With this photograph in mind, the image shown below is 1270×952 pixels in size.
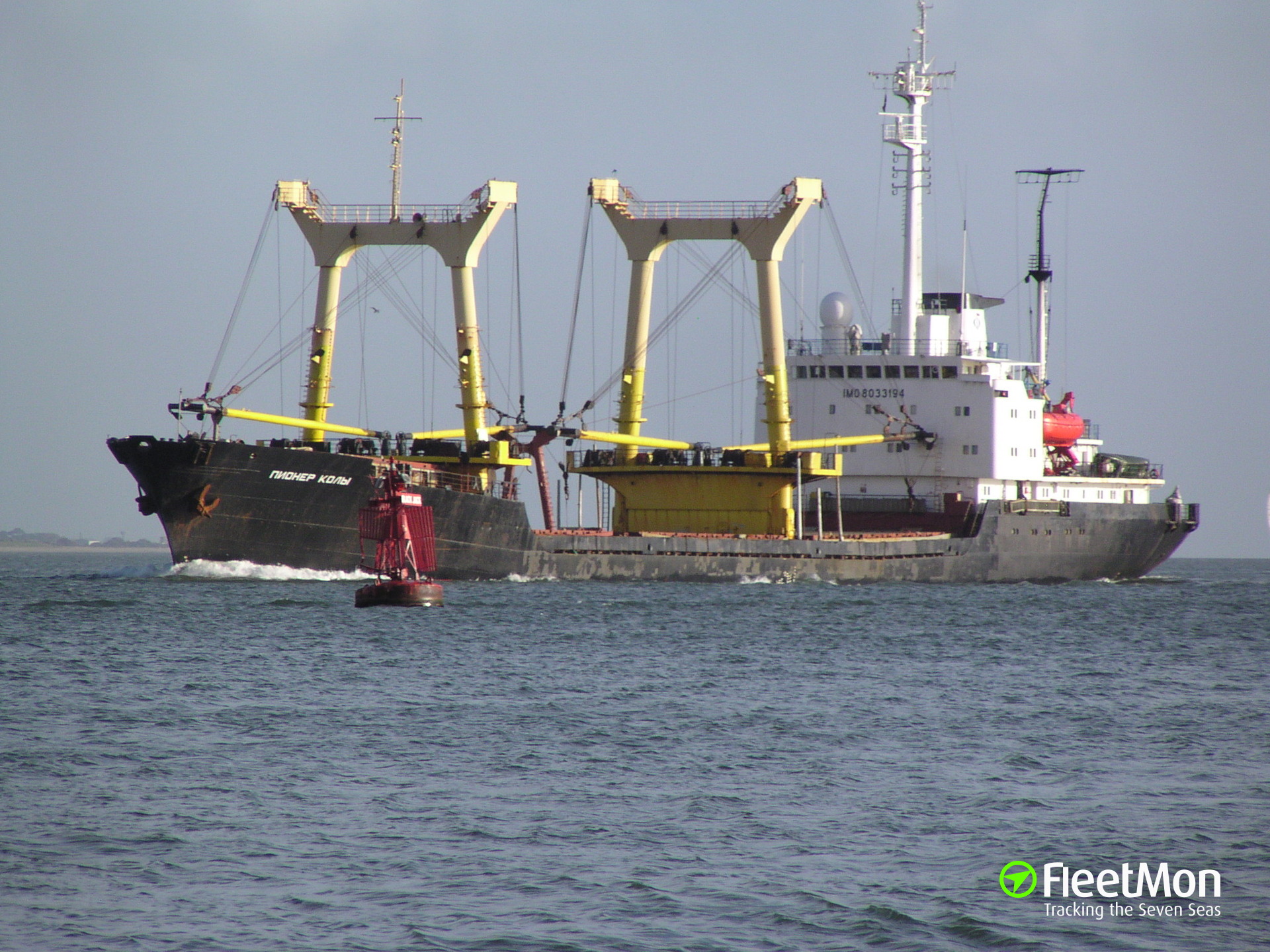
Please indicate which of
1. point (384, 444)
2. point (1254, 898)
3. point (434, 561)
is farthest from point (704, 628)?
point (1254, 898)

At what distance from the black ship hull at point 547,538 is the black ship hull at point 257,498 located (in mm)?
34

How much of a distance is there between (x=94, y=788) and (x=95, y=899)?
3.76 metres

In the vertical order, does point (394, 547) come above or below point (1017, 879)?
above

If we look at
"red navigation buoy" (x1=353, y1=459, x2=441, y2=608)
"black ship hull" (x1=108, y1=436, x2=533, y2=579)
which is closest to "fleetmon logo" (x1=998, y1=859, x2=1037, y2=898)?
"red navigation buoy" (x1=353, y1=459, x2=441, y2=608)

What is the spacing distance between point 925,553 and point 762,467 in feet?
19.9

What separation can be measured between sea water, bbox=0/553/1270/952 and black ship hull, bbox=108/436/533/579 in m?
6.24

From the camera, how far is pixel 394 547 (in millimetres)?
34375

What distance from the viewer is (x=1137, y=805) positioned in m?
15.0

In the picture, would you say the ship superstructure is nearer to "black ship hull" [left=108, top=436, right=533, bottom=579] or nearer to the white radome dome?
the white radome dome

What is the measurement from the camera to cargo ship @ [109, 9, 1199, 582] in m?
37.7

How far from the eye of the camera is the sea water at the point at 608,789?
11.4 m

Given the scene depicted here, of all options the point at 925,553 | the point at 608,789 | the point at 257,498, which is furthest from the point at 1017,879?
the point at 925,553

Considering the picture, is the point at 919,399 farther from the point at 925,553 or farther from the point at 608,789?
the point at 608,789

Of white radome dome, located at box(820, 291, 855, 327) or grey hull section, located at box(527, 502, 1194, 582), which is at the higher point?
white radome dome, located at box(820, 291, 855, 327)
